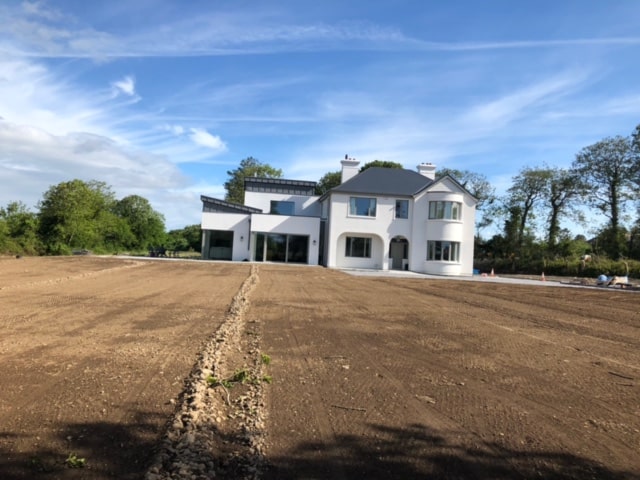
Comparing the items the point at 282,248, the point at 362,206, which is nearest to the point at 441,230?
the point at 362,206

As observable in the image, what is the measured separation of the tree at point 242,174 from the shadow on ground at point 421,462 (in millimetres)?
58107

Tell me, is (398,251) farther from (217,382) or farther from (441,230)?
(217,382)

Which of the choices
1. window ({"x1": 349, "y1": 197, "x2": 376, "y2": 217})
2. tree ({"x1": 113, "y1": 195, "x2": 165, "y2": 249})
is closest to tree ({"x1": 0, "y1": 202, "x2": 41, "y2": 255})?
tree ({"x1": 113, "y1": 195, "x2": 165, "y2": 249})

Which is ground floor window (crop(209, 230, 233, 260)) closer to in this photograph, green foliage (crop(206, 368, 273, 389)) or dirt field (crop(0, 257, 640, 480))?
dirt field (crop(0, 257, 640, 480))

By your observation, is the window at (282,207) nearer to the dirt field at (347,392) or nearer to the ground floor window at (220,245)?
the ground floor window at (220,245)

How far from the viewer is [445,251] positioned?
103 ft

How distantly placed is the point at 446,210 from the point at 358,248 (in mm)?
6913

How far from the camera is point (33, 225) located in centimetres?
3641

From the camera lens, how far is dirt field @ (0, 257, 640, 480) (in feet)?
10.9

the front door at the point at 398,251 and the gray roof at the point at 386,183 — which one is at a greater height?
the gray roof at the point at 386,183

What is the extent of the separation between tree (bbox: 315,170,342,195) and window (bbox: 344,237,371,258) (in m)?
21.6

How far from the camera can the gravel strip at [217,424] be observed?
3.11 meters

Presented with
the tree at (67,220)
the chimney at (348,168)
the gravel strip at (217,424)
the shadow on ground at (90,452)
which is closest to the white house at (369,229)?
the chimney at (348,168)

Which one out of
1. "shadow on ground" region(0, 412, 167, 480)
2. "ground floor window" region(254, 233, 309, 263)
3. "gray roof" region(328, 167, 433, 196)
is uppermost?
"gray roof" region(328, 167, 433, 196)
